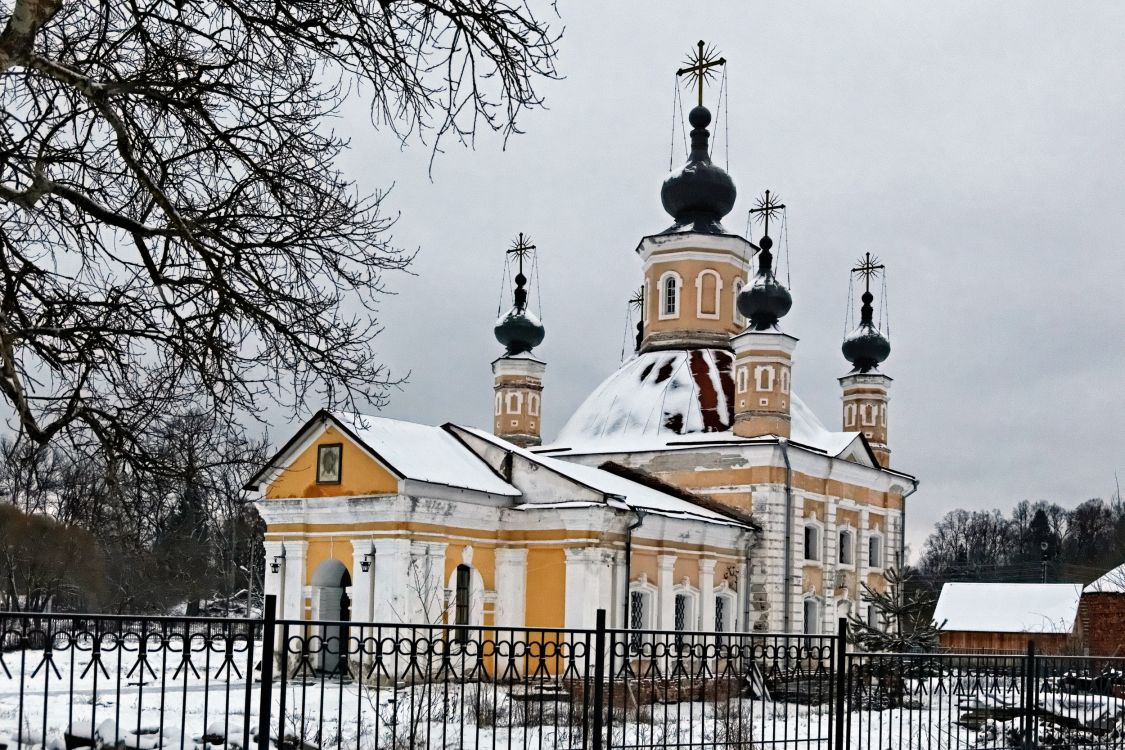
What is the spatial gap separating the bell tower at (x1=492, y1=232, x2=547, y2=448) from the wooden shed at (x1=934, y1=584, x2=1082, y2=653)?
14825 mm

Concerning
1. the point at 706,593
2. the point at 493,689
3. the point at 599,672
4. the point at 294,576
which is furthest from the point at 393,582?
the point at 599,672

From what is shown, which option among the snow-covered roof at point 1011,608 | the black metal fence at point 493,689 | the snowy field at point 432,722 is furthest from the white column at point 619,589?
the snow-covered roof at point 1011,608

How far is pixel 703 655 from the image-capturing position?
8547mm

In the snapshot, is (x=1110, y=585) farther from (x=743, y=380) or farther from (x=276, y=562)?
(x=276, y=562)

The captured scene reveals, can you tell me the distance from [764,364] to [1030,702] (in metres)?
18.3

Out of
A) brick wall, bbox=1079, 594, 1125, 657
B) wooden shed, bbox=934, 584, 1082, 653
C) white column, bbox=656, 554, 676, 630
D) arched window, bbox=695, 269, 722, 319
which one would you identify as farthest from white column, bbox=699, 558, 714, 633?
wooden shed, bbox=934, 584, 1082, 653

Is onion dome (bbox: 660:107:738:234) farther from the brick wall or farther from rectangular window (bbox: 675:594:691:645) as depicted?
the brick wall

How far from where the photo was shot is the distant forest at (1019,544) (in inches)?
2842

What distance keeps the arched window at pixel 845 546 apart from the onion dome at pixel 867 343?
20.8 ft

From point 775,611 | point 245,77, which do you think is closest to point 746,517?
point 775,611

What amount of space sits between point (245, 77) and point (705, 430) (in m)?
22.0

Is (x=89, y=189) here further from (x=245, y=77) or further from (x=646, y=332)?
(x=646, y=332)

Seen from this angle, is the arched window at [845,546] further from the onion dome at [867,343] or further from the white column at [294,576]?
the white column at [294,576]

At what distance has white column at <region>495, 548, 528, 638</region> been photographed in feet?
75.4
